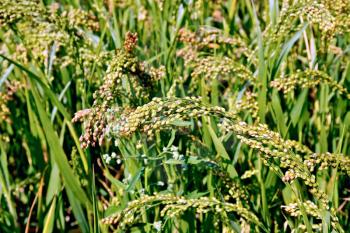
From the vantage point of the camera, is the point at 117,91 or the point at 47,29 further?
the point at 47,29

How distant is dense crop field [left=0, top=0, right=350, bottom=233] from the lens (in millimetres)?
1540

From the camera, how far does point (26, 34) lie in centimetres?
234

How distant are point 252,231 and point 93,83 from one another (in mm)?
889

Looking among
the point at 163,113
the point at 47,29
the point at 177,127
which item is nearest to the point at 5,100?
the point at 47,29

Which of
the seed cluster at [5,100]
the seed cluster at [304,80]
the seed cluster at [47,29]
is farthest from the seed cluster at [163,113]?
the seed cluster at [5,100]

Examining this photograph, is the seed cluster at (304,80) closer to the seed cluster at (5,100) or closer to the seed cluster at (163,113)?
the seed cluster at (163,113)

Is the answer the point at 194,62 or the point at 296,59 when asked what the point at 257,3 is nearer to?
the point at 296,59

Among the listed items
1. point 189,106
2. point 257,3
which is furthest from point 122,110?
point 257,3

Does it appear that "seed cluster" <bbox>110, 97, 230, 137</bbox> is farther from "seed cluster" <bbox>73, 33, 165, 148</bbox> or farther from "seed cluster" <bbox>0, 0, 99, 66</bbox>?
"seed cluster" <bbox>0, 0, 99, 66</bbox>

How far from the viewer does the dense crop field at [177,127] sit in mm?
1540

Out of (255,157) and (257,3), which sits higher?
(257,3)

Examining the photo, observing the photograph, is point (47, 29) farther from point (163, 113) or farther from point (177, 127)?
point (163, 113)

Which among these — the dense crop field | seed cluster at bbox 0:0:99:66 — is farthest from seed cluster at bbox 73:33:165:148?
seed cluster at bbox 0:0:99:66

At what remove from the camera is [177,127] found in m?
1.71
